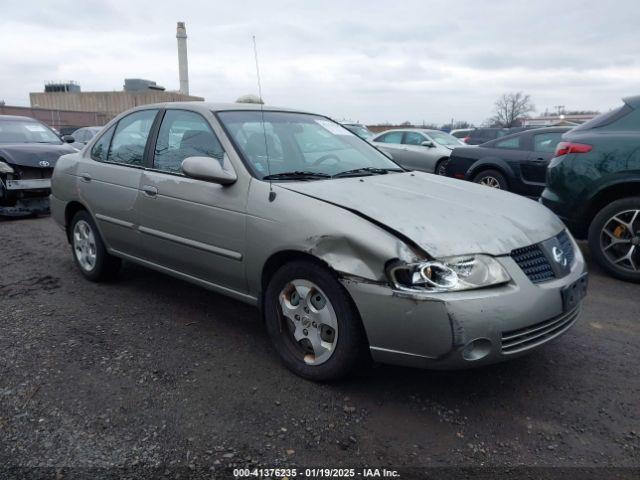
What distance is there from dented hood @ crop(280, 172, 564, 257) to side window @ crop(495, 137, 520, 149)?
560cm

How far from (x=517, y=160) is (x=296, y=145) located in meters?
5.84

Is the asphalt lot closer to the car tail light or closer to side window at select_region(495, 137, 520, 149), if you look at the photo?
the car tail light

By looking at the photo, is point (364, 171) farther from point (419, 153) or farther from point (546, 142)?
point (419, 153)

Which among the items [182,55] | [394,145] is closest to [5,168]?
[394,145]

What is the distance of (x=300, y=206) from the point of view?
292 centimetres

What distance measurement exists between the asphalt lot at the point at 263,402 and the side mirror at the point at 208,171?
110cm

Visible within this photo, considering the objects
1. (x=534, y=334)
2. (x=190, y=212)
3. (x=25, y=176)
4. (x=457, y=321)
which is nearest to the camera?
(x=457, y=321)

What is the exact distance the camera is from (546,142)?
8352 millimetres

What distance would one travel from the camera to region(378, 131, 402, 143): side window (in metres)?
12.8

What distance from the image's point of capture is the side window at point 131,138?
4156 mm

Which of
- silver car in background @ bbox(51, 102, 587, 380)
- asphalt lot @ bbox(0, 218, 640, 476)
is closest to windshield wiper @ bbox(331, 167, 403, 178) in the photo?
silver car in background @ bbox(51, 102, 587, 380)

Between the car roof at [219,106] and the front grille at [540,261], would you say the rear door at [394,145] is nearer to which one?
the car roof at [219,106]

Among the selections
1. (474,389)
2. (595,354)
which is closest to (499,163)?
(595,354)

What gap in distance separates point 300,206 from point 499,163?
6.56 meters
